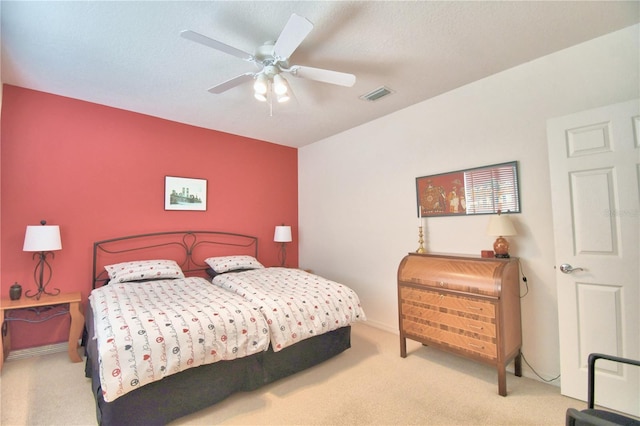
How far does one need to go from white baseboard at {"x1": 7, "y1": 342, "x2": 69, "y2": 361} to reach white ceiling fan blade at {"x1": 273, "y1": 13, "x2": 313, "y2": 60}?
3.60 meters

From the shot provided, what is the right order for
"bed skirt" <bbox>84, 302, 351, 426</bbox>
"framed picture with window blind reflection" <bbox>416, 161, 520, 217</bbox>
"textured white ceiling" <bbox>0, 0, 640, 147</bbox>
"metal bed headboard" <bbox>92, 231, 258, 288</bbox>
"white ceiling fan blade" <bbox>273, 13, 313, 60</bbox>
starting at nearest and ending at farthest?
"white ceiling fan blade" <bbox>273, 13, 313, 60</bbox> < "bed skirt" <bbox>84, 302, 351, 426</bbox> < "textured white ceiling" <bbox>0, 0, 640, 147</bbox> < "framed picture with window blind reflection" <bbox>416, 161, 520, 217</bbox> < "metal bed headboard" <bbox>92, 231, 258, 288</bbox>

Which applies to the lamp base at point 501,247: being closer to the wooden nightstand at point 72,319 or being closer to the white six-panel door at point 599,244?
the white six-panel door at point 599,244

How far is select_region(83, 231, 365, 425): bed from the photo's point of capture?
1752mm

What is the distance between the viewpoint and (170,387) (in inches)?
75.4

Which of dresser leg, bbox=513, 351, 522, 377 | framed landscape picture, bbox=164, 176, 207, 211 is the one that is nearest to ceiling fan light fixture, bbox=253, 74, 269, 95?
framed landscape picture, bbox=164, 176, 207, 211

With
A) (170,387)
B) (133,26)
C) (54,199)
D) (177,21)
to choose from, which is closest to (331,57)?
(177,21)

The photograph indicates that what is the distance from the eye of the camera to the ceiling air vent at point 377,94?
118 inches

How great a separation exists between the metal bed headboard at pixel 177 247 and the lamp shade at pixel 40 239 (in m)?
0.51

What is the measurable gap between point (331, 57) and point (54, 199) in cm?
323

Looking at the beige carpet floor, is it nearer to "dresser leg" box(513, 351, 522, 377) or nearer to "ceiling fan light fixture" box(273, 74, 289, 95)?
"dresser leg" box(513, 351, 522, 377)

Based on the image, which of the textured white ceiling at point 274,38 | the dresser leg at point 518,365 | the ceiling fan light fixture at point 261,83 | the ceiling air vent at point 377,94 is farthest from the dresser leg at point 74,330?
the dresser leg at point 518,365

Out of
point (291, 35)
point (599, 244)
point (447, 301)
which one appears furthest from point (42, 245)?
point (599, 244)

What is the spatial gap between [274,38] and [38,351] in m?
3.76

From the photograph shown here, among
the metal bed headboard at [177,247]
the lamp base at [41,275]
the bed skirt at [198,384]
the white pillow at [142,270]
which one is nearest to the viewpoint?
the bed skirt at [198,384]
